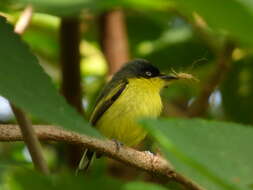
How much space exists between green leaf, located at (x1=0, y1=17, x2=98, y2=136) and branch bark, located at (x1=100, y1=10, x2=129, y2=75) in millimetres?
2352

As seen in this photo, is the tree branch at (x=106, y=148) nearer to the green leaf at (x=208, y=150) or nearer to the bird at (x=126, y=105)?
the green leaf at (x=208, y=150)

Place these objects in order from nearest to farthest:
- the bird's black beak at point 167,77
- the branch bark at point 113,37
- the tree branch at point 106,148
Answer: the tree branch at point 106,148, the branch bark at point 113,37, the bird's black beak at point 167,77

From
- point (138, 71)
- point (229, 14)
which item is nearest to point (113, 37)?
point (138, 71)

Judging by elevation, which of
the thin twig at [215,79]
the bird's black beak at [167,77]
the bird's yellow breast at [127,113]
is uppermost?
the thin twig at [215,79]

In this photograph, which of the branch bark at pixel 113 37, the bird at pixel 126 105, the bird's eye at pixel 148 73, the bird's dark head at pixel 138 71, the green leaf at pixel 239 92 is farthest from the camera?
the bird's eye at pixel 148 73

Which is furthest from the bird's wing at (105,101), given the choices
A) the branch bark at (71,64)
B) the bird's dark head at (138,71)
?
the branch bark at (71,64)

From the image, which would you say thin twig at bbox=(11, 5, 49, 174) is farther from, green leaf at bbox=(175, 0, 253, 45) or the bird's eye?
the bird's eye

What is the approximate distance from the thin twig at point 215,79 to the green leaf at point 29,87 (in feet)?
6.84

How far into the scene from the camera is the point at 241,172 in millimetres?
686

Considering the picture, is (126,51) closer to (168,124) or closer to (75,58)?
(75,58)

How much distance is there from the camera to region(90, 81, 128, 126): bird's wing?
4.07m

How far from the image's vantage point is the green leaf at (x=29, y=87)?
849 mm

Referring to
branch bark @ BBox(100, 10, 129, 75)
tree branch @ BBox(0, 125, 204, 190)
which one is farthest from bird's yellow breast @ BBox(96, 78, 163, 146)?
tree branch @ BBox(0, 125, 204, 190)

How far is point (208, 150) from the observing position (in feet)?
2.26
